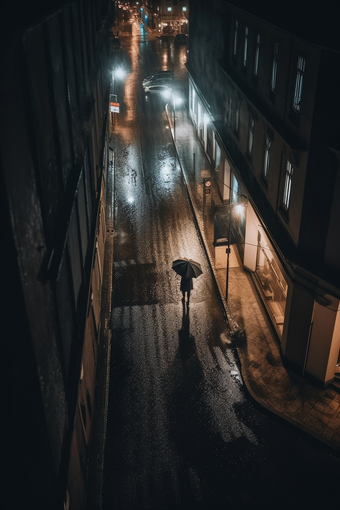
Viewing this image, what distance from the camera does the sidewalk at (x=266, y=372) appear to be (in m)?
17.2

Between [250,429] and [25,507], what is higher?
[25,507]

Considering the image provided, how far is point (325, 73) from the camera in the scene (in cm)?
1409

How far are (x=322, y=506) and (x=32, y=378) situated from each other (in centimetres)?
1133

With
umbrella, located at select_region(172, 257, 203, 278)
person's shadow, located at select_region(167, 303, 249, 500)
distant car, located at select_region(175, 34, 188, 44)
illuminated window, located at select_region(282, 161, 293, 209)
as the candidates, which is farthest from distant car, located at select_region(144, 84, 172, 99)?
person's shadow, located at select_region(167, 303, 249, 500)

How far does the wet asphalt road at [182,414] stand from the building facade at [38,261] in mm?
3753

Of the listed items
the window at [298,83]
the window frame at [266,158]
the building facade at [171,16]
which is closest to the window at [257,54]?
the window frame at [266,158]

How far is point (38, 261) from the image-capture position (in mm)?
8336

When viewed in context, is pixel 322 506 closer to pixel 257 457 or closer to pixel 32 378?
pixel 257 457

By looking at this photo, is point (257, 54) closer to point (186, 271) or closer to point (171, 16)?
point (186, 271)

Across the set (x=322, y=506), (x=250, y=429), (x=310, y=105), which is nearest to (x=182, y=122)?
(x=310, y=105)

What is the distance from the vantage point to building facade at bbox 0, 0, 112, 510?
7051mm

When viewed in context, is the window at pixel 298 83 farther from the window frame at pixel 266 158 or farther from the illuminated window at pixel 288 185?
the window frame at pixel 266 158

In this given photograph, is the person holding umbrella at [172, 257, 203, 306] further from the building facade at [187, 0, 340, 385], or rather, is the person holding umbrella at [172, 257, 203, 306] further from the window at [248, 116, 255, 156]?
the window at [248, 116, 255, 156]

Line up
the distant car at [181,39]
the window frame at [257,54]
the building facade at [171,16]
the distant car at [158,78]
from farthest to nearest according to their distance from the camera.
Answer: the building facade at [171,16], the distant car at [181,39], the distant car at [158,78], the window frame at [257,54]
